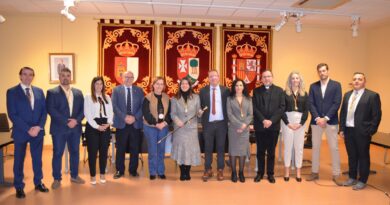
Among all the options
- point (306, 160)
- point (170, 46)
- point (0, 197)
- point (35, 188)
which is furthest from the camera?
point (170, 46)

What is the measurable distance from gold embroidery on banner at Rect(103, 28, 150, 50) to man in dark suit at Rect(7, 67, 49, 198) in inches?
129

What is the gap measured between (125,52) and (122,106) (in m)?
2.80

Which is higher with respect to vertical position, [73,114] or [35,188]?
[73,114]

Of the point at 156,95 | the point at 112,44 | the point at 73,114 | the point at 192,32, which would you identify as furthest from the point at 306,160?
the point at 112,44

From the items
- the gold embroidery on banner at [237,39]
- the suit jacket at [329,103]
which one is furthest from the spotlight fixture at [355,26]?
the suit jacket at [329,103]

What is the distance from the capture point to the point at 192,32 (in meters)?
7.13

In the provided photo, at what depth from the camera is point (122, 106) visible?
442cm

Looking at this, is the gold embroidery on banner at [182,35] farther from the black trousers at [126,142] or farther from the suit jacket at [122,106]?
the black trousers at [126,142]

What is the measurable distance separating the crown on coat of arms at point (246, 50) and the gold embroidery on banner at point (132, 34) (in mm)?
→ 1989

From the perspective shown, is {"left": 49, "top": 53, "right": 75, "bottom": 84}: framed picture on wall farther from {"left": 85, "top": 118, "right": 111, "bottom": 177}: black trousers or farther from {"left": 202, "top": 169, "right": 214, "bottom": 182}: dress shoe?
{"left": 202, "top": 169, "right": 214, "bottom": 182}: dress shoe

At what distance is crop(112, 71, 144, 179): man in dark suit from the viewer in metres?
4.40

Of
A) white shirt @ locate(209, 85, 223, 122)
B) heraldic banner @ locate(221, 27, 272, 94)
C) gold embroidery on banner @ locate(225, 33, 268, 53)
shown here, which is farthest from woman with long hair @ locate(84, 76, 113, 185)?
gold embroidery on banner @ locate(225, 33, 268, 53)

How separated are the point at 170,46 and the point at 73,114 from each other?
3.46 meters

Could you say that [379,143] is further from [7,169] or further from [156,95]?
[7,169]
